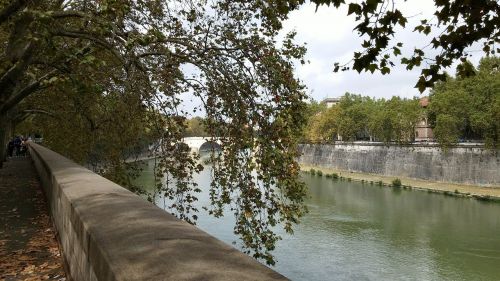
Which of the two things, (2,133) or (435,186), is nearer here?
(2,133)

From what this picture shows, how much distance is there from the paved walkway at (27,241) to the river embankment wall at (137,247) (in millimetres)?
422

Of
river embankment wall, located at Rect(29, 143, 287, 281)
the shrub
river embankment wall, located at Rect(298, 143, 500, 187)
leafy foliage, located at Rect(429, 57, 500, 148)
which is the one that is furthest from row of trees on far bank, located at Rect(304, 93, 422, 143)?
river embankment wall, located at Rect(29, 143, 287, 281)

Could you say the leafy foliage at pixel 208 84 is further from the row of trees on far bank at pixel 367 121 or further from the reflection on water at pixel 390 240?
the row of trees on far bank at pixel 367 121

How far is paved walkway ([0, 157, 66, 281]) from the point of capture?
4.93 meters

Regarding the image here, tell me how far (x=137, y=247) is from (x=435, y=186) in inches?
1722

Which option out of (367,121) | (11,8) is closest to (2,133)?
(11,8)

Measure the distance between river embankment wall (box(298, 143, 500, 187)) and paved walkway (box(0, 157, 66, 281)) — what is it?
91.2 ft

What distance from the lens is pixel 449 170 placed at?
43.9m

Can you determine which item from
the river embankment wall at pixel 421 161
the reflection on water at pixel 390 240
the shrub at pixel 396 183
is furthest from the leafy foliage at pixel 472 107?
the reflection on water at pixel 390 240

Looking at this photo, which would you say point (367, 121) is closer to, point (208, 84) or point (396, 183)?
point (396, 183)

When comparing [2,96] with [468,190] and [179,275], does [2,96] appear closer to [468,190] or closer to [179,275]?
[179,275]

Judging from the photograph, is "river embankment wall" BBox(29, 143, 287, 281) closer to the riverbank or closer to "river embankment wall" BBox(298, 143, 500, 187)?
"river embankment wall" BBox(298, 143, 500, 187)

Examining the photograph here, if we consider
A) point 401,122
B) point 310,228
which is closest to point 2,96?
point 310,228

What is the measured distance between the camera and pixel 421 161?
47.0 meters
